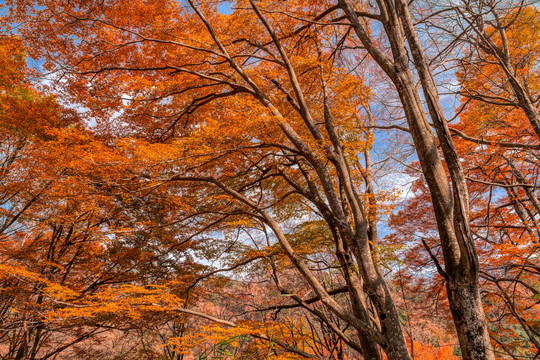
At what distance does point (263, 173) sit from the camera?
3611mm

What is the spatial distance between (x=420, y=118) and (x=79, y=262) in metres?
8.31

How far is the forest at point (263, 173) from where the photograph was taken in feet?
8.65

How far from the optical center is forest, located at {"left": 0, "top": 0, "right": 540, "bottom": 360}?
264cm

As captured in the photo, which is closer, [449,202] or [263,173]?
[449,202]

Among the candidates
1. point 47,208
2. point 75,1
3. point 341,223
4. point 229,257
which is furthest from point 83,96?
point 341,223

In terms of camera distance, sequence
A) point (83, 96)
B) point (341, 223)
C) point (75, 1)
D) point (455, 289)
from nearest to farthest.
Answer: point (455, 289), point (341, 223), point (75, 1), point (83, 96)

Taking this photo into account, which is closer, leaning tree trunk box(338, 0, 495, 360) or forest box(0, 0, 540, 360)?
leaning tree trunk box(338, 0, 495, 360)

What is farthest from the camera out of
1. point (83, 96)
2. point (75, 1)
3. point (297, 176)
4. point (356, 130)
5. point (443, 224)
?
point (83, 96)

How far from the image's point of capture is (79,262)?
6.75 meters

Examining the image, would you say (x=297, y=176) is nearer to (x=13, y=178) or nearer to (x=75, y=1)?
(x=75, y=1)

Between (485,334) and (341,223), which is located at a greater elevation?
(341,223)

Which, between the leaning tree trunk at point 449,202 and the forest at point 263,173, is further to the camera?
the forest at point 263,173

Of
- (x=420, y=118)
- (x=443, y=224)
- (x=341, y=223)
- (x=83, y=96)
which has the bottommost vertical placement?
(x=443, y=224)

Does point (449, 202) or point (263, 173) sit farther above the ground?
point (263, 173)
